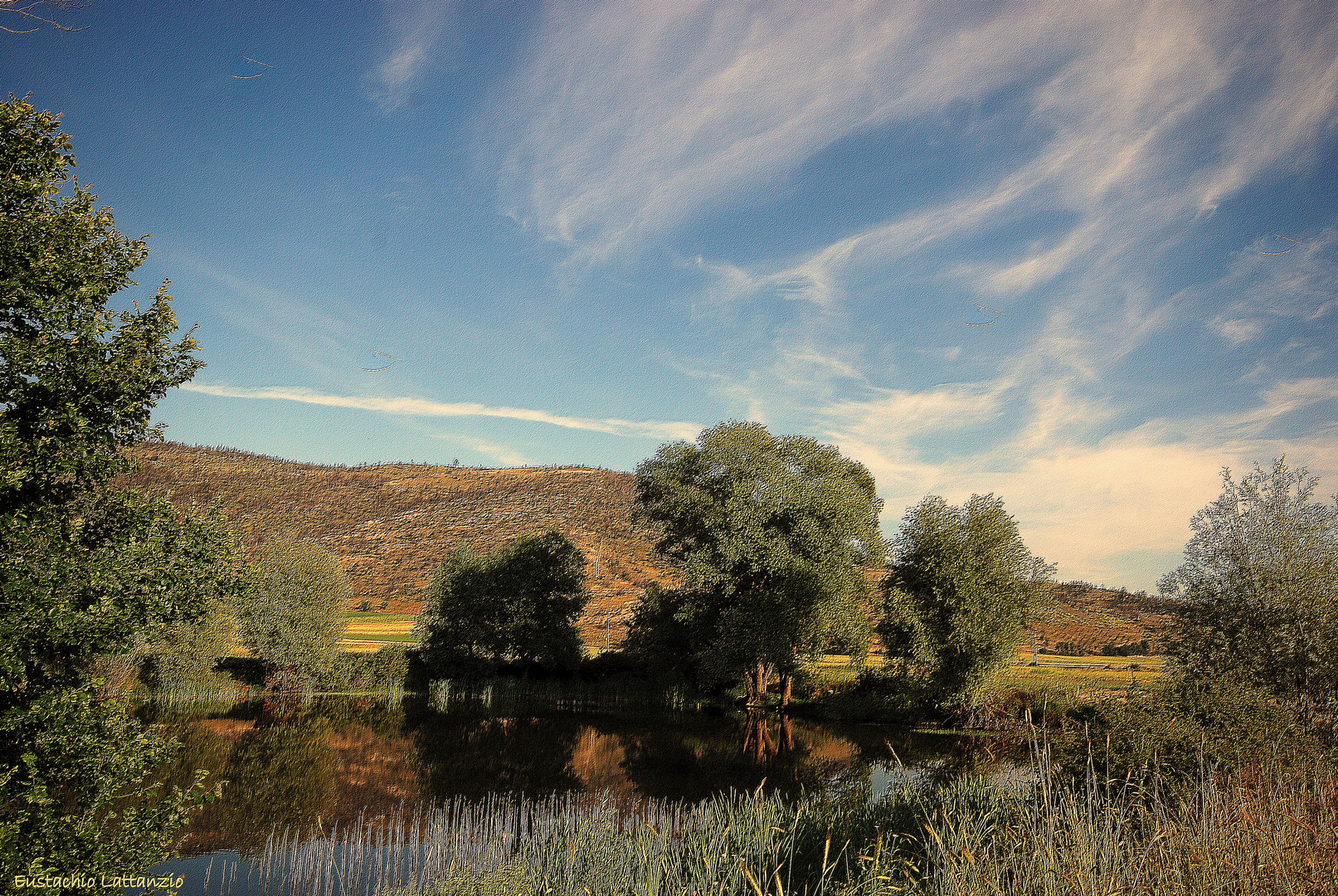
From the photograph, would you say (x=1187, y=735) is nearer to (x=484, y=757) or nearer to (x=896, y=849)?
(x=896, y=849)

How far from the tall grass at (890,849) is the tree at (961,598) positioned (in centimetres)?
1695

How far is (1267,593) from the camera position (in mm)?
22422

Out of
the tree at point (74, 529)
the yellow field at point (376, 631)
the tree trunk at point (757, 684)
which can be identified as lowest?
the yellow field at point (376, 631)

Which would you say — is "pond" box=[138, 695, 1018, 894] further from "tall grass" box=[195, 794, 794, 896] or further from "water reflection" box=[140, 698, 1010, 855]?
"tall grass" box=[195, 794, 794, 896]

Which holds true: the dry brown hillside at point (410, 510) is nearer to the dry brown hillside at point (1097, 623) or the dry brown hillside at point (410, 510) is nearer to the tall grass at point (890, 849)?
the dry brown hillside at point (1097, 623)

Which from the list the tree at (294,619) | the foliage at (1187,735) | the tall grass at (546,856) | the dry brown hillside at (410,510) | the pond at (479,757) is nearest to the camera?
the tall grass at (546,856)

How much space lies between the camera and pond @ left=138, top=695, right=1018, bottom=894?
18344 mm

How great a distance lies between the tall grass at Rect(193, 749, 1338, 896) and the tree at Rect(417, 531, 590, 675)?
27631 millimetres

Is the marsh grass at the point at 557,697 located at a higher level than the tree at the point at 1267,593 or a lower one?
lower

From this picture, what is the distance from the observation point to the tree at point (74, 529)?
9234 millimetres

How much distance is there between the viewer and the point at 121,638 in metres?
A: 10.2

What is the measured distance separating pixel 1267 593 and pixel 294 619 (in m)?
50.4

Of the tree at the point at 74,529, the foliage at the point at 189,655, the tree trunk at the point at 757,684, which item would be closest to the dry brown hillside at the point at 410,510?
the tree trunk at the point at 757,684

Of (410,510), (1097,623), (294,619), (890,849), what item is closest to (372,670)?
(294,619)
